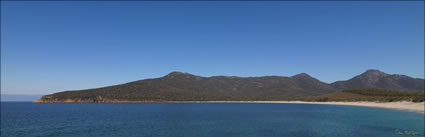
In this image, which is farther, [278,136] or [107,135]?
[107,135]

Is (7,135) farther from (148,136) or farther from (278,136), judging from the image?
(278,136)

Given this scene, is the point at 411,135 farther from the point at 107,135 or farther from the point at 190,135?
the point at 107,135

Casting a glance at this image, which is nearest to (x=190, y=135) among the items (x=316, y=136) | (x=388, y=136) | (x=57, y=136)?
(x=316, y=136)

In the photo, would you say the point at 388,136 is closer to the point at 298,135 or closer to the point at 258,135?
the point at 298,135

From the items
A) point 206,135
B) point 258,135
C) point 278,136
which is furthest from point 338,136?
point 206,135

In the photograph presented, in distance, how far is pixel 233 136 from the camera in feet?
140

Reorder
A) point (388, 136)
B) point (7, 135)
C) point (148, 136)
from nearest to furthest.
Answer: point (388, 136), point (148, 136), point (7, 135)

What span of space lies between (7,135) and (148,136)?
30.3 m

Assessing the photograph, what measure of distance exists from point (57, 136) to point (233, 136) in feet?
114

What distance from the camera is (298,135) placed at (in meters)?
43.7

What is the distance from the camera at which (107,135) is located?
46250 mm

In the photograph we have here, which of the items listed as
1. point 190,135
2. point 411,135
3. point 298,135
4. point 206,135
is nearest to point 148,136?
point 190,135

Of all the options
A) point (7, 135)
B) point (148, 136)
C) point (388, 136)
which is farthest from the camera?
point (7, 135)

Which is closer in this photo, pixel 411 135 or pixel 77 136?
pixel 411 135
